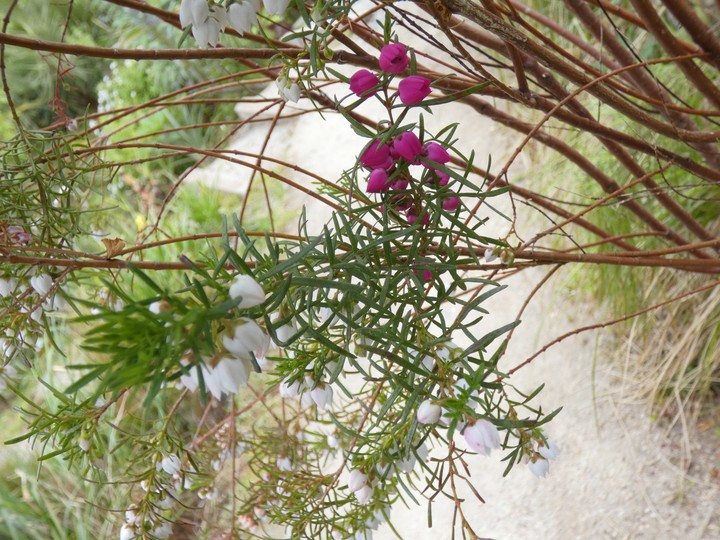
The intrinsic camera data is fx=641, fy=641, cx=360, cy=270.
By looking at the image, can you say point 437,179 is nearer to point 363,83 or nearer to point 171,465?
point 363,83

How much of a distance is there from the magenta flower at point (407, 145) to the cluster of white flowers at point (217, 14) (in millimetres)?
84

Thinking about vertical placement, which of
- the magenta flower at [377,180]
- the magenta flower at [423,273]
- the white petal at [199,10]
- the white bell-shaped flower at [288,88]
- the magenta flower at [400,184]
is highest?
the white bell-shaped flower at [288,88]

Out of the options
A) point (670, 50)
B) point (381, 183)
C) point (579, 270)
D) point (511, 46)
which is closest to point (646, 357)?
point (579, 270)

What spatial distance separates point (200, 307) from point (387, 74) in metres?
0.16

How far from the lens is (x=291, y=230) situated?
2.04 meters

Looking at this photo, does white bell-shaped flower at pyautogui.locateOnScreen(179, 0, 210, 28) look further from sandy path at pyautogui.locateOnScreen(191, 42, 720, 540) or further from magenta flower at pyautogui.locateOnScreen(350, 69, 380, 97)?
sandy path at pyautogui.locateOnScreen(191, 42, 720, 540)

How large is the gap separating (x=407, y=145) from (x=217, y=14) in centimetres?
12

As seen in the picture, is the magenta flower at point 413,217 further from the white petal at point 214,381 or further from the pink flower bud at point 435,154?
the white petal at point 214,381

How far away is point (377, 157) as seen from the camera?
0.32 metres

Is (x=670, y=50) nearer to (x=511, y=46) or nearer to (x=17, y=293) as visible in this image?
(x=511, y=46)

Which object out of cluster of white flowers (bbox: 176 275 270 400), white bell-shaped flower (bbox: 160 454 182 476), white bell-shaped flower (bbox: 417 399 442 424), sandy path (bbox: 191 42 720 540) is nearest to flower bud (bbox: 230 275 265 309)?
cluster of white flowers (bbox: 176 275 270 400)

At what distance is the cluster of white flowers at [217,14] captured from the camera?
1.02 ft

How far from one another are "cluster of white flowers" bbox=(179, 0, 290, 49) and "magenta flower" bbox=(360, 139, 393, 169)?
78 mm

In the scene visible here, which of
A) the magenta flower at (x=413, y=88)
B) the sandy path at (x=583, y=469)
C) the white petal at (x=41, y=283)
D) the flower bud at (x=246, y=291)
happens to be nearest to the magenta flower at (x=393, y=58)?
the magenta flower at (x=413, y=88)
